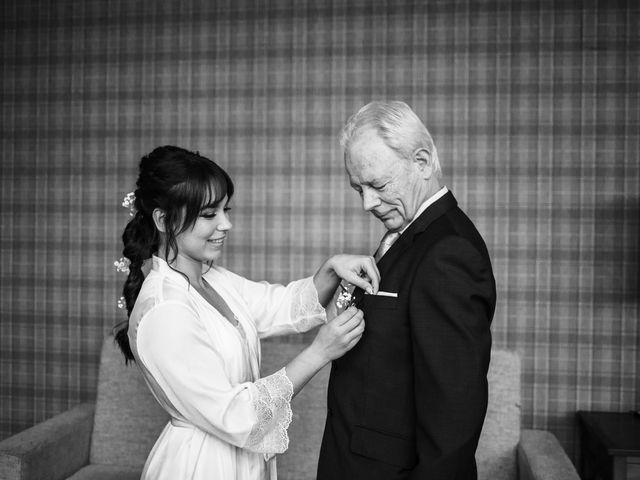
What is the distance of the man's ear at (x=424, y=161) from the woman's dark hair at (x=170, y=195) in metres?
0.65

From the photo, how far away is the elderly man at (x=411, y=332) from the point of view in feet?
4.86

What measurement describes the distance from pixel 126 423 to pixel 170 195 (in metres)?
1.49

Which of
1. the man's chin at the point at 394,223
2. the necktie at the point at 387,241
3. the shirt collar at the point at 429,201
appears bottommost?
the necktie at the point at 387,241

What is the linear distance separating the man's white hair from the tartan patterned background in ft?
5.69

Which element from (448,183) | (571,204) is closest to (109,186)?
(448,183)

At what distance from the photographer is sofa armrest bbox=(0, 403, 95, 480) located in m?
2.39

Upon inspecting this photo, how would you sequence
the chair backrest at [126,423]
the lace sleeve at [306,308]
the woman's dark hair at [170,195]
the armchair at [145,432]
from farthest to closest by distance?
1. the chair backrest at [126,423]
2. the armchair at [145,432]
3. the lace sleeve at [306,308]
4. the woman's dark hair at [170,195]

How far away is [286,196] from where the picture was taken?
138 inches

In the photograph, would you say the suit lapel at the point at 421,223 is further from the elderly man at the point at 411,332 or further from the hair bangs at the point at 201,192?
the hair bangs at the point at 201,192

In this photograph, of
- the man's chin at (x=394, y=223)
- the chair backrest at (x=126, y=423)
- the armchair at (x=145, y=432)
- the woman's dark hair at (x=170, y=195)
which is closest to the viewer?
the man's chin at (x=394, y=223)

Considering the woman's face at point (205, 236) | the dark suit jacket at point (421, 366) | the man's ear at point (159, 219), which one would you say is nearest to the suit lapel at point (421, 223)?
the dark suit jacket at point (421, 366)

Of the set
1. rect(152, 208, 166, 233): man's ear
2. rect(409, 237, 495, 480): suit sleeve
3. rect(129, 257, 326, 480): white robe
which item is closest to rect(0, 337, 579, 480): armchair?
rect(129, 257, 326, 480): white robe

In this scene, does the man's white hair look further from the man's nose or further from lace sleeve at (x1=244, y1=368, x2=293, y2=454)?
lace sleeve at (x1=244, y1=368, x2=293, y2=454)

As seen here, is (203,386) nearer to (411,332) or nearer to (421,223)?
(411,332)
